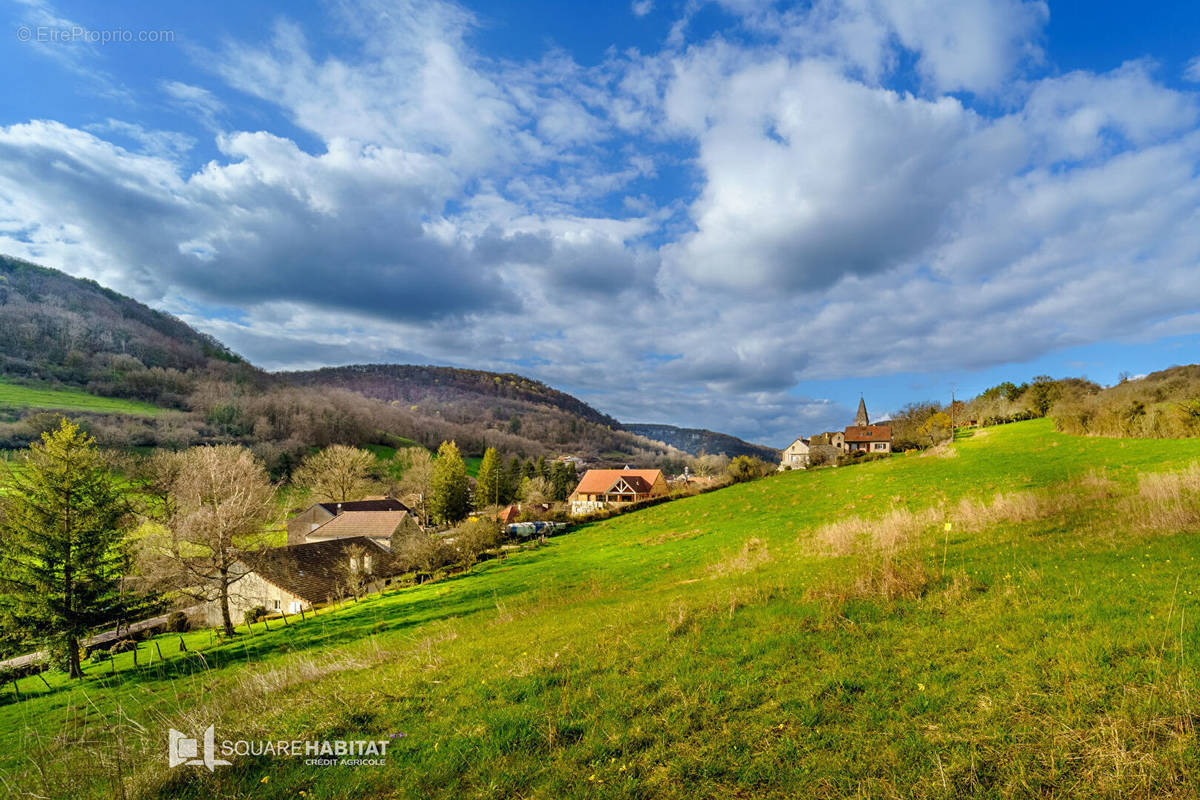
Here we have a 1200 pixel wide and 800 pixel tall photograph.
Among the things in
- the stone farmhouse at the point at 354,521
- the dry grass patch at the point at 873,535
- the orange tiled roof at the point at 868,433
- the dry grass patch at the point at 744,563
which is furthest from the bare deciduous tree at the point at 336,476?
the orange tiled roof at the point at 868,433

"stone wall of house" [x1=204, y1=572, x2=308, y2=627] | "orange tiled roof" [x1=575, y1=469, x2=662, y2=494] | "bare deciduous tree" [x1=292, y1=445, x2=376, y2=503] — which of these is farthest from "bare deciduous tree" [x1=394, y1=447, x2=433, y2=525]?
"stone wall of house" [x1=204, y1=572, x2=308, y2=627]

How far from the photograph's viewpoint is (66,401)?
91562 mm

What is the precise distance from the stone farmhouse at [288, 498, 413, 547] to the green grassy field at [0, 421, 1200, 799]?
3645 cm

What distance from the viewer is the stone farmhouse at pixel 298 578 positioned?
34688 millimetres

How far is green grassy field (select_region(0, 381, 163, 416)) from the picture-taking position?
8556 centimetres

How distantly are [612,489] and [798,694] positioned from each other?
7500 cm

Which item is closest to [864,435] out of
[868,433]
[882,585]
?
[868,433]

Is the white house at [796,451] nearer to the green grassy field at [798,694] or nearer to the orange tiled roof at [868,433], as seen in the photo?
the orange tiled roof at [868,433]

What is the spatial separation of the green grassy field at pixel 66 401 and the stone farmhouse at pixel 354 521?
219 ft

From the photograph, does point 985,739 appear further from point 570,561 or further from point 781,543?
point 570,561

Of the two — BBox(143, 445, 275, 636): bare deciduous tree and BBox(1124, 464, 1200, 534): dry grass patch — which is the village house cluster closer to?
BBox(1124, 464, 1200, 534): dry grass patch

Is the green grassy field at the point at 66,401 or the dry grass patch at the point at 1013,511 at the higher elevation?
the green grassy field at the point at 66,401

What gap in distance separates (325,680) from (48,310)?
20122 centimetres

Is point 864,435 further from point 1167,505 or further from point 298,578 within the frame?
point 298,578
